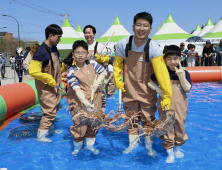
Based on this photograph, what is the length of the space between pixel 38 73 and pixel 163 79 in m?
1.92

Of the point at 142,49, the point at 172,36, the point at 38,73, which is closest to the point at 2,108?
the point at 38,73

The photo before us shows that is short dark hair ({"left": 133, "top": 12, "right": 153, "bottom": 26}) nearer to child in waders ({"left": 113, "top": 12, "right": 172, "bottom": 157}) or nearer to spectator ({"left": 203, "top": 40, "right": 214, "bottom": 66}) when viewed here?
child in waders ({"left": 113, "top": 12, "right": 172, "bottom": 157})

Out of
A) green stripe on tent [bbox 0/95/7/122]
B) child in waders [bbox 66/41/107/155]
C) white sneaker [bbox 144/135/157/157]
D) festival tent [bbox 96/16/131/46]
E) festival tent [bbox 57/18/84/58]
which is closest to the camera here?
child in waders [bbox 66/41/107/155]

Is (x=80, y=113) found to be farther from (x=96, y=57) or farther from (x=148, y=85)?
(x=96, y=57)

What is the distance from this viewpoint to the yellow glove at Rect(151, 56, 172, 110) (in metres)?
2.71

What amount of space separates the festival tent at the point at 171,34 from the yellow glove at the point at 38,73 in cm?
1333

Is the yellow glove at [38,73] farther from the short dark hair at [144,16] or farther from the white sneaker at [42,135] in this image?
the short dark hair at [144,16]

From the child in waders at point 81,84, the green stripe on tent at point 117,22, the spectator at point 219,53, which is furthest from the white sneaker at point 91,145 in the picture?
the green stripe on tent at point 117,22

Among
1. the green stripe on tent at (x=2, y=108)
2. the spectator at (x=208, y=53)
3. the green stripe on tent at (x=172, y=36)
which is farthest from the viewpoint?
the green stripe on tent at (x=172, y=36)

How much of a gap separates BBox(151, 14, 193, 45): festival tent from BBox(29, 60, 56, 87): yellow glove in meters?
13.3

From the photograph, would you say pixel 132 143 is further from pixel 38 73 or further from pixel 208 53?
pixel 208 53

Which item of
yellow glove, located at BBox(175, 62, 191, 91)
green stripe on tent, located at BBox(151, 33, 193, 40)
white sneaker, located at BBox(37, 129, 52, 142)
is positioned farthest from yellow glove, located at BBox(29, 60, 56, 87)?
green stripe on tent, located at BBox(151, 33, 193, 40)

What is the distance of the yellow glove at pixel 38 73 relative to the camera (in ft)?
10.8

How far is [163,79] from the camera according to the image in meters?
2.72
